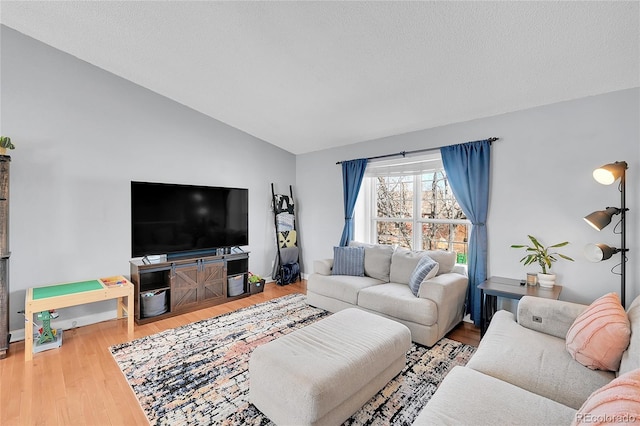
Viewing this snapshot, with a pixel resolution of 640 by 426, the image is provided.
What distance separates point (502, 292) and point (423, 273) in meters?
0.69

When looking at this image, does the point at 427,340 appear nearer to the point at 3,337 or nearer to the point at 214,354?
the point at 214,354

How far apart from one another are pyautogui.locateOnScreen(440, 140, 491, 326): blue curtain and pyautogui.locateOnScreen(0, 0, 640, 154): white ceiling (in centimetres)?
40

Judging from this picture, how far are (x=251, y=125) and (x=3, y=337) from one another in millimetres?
3480

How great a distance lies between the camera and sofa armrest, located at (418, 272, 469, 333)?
2.74 meters

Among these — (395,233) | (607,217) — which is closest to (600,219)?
(607,217)

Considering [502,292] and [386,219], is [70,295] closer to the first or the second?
[386,219]

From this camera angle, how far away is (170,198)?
364cm

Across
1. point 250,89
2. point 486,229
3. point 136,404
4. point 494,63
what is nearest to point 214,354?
point 136,404

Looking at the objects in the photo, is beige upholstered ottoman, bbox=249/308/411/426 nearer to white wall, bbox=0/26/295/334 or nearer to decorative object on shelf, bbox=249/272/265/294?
decorative object on shelf, bbox=249/272/265/294

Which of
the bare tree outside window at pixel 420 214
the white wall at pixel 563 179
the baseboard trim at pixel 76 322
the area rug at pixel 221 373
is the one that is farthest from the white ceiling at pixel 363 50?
the baseboard trim at pixel 76 322

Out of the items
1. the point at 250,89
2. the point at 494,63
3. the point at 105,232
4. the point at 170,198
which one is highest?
the point at 250,89

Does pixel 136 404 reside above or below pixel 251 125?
below

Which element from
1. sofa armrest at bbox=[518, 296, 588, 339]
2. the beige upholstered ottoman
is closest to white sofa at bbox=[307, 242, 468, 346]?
the beige upholstered ottoman

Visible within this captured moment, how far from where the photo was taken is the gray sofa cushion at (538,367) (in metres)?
1.44
